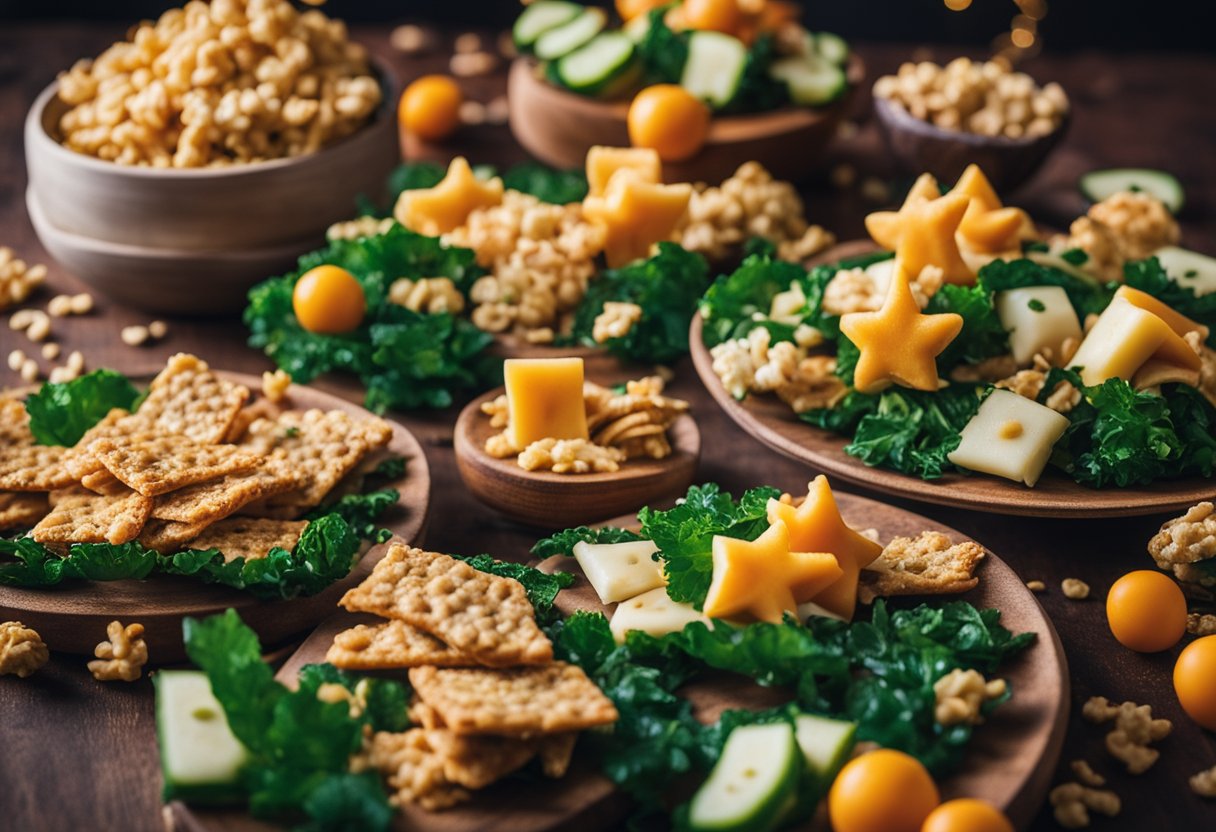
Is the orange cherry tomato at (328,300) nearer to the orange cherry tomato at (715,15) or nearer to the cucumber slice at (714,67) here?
the cucumber slice at (714,67)

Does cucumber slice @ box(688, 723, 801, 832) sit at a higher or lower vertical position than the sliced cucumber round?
lower

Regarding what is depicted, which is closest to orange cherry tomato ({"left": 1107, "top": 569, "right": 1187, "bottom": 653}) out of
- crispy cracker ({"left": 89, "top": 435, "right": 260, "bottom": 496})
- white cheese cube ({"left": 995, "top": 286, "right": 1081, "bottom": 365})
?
white cheese cube ({"left": 995, "top": 286, "right": 1081, "bottom": 365})

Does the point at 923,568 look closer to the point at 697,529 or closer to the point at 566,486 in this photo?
the point at 697,529

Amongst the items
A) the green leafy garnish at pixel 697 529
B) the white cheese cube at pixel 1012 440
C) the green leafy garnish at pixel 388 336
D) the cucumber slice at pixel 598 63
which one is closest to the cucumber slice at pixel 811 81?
the cucumber slice at pixel 598 63

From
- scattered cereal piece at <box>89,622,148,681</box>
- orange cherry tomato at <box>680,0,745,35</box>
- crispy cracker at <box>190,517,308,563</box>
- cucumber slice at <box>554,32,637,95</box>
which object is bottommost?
scattered cereal piece at <box>89,622,148,681</box>

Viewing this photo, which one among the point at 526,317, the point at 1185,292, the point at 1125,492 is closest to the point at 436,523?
the point at 526,317

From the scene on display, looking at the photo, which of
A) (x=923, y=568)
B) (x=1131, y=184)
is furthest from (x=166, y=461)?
(x=1131, y=184)

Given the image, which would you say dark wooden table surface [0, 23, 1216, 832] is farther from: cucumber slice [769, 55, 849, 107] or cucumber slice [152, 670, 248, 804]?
cucumber slice [769, 55, 849, 107]
